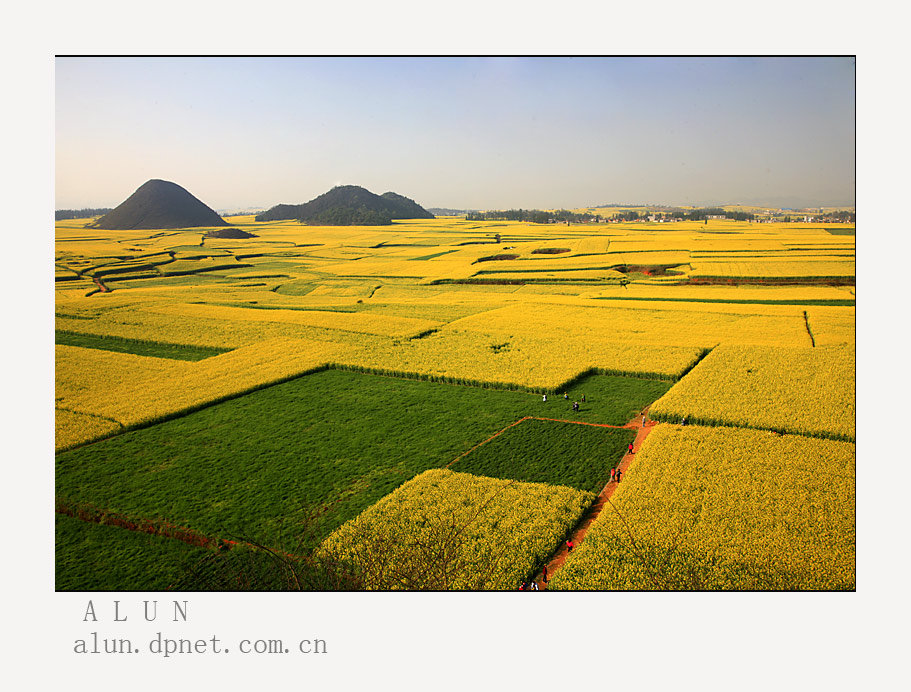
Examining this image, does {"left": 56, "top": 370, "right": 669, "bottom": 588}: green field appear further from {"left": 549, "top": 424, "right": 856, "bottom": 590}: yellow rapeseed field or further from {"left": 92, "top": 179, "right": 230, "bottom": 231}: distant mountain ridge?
{"left": 92, "top": 179, "right": 230, "bottom": 231}: distant mountain ridge

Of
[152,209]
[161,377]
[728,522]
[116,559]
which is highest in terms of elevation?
[152,209]

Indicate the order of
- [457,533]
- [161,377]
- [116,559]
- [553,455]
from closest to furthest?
[457,533]
[116,559]
[553,455]
[161,377]

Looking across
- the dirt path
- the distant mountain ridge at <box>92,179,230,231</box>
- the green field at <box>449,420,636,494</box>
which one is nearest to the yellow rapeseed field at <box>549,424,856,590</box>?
the dirt path

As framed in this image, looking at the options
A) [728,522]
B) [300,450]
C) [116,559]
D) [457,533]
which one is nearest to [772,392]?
[728,522]

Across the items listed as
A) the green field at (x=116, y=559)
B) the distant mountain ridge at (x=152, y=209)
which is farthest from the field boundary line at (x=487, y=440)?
the distant mountain ridge at (x=152, y=209)

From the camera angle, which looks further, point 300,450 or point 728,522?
point 300,450

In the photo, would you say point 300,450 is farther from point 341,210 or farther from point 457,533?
point 341,210
